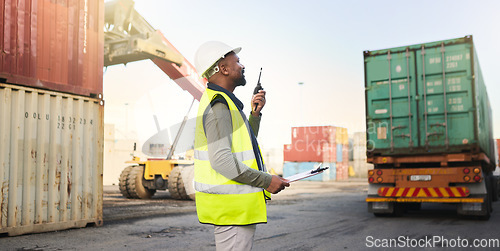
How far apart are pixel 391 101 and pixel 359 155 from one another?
3519cm

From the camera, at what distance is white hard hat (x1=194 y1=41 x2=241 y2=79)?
236cm

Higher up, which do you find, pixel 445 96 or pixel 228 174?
pixel 445 96

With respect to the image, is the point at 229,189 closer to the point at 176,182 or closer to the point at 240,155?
the point at 240,155

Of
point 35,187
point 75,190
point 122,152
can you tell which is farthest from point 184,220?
point 122,152

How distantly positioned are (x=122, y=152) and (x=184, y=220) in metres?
24.9

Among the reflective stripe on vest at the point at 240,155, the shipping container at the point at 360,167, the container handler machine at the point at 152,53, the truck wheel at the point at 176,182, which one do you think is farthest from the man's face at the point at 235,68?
the shipping container at the point at 360,167

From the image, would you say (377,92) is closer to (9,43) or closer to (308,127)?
(9,43)

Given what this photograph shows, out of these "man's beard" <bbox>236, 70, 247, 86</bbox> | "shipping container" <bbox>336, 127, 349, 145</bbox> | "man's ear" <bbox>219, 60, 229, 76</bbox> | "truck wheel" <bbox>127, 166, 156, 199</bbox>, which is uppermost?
"shipping container" <bbox>336, 127, 349, 145</bbox>

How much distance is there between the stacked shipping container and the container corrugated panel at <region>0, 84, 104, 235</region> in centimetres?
2

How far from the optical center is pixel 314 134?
3944 centimetres

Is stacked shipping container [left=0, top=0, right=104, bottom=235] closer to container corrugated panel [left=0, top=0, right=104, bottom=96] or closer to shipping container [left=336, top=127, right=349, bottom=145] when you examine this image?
container corrugated panel [left=0, top=0, right=104, bottom=96]

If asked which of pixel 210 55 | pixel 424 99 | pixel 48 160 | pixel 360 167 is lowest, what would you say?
pixel 360 167

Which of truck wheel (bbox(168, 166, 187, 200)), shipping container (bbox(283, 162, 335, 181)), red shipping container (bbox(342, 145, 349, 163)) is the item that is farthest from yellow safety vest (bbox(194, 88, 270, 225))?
red shipping container (bbox(342, 145, 349, 163))

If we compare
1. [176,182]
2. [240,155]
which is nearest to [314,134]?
[176,182]
